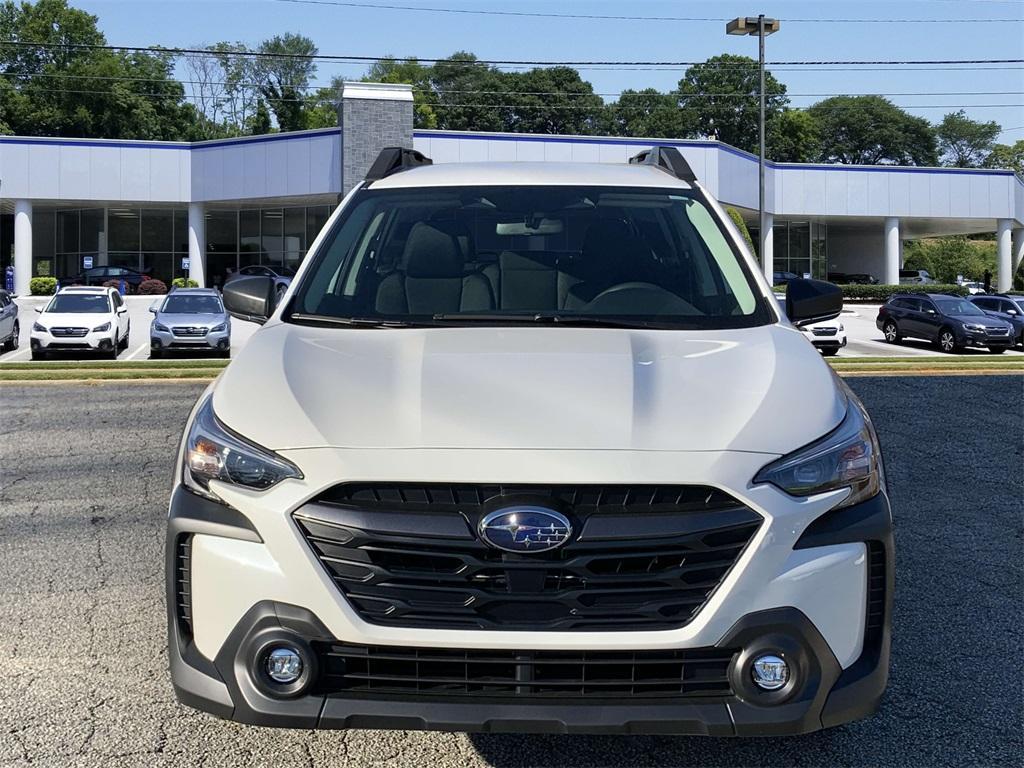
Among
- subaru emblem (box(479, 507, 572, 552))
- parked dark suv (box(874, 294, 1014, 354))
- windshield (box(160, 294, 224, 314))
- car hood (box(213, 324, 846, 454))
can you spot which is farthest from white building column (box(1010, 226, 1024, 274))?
subaru emblem (box(479, 507, 572, 552))

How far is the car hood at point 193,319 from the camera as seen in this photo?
2092 cm

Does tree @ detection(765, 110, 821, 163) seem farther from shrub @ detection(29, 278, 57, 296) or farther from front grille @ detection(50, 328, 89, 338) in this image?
front grille @ detection(50, 328, 89, 338)

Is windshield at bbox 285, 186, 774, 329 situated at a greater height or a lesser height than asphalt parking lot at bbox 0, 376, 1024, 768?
greater

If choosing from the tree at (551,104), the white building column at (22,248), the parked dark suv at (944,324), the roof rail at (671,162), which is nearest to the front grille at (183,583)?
the roof rail at (671,162)

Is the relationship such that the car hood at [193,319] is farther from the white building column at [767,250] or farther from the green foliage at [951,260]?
the green foliage at [951,260]

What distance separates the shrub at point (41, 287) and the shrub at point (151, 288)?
3.55 m

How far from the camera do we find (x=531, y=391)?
9.20ft

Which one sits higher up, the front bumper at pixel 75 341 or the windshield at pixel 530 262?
the windshield at pixel 530 262

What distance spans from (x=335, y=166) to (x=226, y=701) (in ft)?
118

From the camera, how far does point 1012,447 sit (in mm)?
8164

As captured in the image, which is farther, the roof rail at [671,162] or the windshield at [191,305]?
the windshield at [191,305]

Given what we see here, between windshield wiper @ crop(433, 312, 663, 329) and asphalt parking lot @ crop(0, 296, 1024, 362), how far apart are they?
16882mm

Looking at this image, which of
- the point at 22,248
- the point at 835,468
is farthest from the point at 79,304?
the point at 22,248

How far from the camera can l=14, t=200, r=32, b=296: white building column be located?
1607 inches
